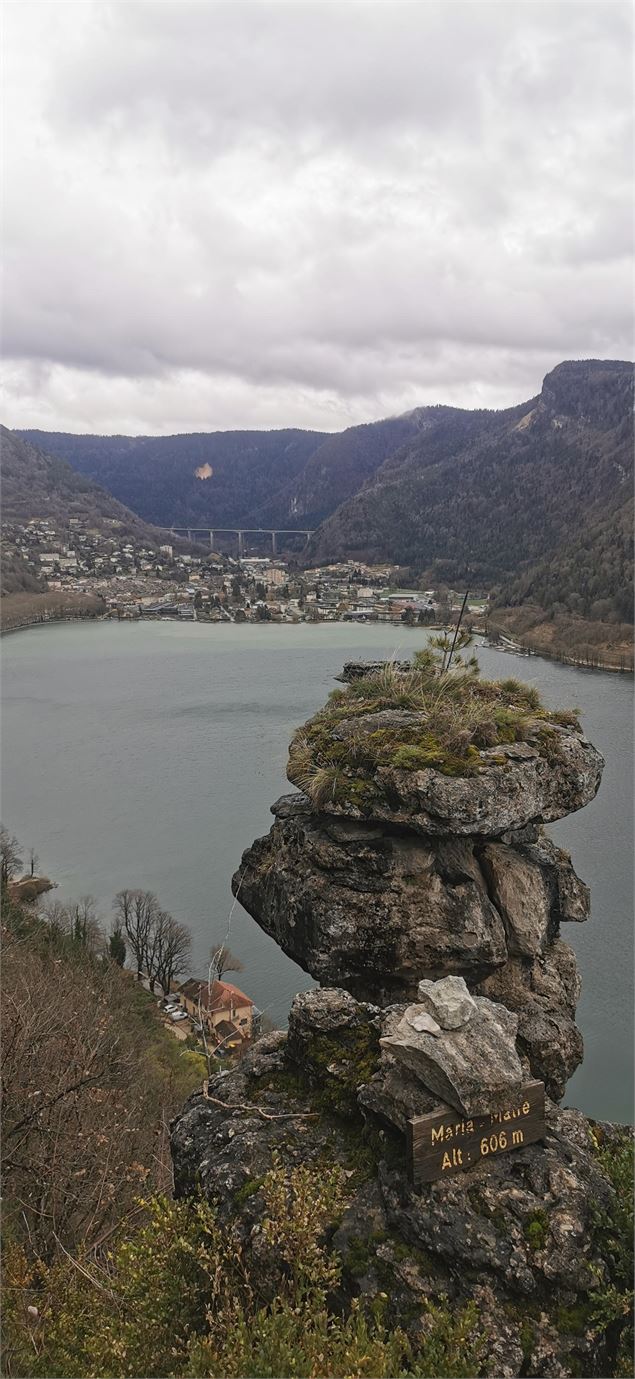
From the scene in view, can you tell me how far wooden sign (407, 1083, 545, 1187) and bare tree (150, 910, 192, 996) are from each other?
18426 millimetres

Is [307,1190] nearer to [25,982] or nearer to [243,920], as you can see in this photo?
[25,982]

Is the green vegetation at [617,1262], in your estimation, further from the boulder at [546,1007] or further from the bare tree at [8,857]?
the bare tree at [8,857]

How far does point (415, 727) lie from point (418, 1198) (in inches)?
122

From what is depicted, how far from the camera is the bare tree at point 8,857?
76.1 ft

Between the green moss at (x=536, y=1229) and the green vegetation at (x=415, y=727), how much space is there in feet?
8.41

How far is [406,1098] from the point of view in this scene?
3656mm

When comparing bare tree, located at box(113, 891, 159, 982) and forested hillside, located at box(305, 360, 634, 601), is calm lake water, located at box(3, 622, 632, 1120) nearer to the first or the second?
bare tree, located at box(113, 891, 159, 982)

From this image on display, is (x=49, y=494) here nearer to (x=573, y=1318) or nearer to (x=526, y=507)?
(x=526, y=507)

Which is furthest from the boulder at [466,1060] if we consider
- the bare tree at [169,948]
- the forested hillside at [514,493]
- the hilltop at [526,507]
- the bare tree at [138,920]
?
the forested hillside at [514,493]

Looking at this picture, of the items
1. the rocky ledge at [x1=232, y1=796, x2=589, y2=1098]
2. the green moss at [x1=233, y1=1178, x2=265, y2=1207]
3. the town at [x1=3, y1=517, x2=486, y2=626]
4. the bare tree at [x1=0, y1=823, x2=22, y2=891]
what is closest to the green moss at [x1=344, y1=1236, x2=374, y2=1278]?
the green moss at [x1=233, y1=1178, x2=265, y2=1207]

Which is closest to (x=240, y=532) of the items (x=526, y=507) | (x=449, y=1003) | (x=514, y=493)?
(x=514, y=493)

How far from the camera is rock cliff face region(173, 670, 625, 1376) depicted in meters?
3.27

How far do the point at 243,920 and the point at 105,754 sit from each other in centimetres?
1694

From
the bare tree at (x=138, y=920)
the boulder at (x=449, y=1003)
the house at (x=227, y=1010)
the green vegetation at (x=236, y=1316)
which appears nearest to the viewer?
the green vegetation at (x=236, y=1316)
